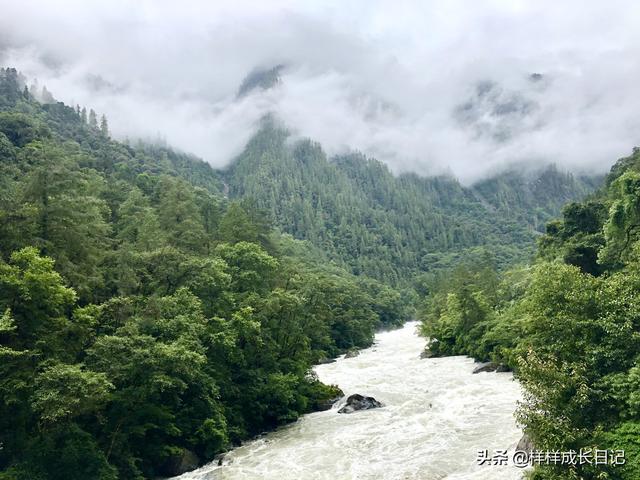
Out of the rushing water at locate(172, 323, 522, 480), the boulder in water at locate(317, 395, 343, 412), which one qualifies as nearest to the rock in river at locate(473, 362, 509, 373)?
the rushing water at locate(172, 323, 522, 480)

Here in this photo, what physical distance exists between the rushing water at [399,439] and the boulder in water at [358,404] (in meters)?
0.84

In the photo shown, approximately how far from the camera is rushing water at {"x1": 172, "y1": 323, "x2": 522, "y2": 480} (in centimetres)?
2856

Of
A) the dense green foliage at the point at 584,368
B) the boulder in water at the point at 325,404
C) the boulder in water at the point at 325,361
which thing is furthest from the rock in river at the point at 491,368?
the boulder in water at the point at 325,361

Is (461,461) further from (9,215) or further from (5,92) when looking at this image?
(5,92)

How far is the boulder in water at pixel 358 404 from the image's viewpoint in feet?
138

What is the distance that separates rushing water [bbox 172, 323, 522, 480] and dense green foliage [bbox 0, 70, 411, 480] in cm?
291

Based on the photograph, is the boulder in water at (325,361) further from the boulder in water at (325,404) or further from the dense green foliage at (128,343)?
the boulder in water at (325,404)

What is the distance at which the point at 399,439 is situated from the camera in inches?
1328

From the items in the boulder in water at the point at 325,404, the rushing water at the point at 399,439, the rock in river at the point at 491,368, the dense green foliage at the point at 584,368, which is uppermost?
the dense green foliage at the point at 584,368

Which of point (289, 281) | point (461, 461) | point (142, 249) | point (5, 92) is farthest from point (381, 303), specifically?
point (5, 92)

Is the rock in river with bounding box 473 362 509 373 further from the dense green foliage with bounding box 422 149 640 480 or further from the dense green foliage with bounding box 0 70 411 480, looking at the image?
the dense green foliage with bounding box 422 149 640 480

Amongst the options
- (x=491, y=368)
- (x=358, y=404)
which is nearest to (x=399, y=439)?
(x=358, y=404)

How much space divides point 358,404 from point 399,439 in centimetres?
925

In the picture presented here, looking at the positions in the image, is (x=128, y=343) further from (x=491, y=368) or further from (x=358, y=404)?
(x=491, y=368)
